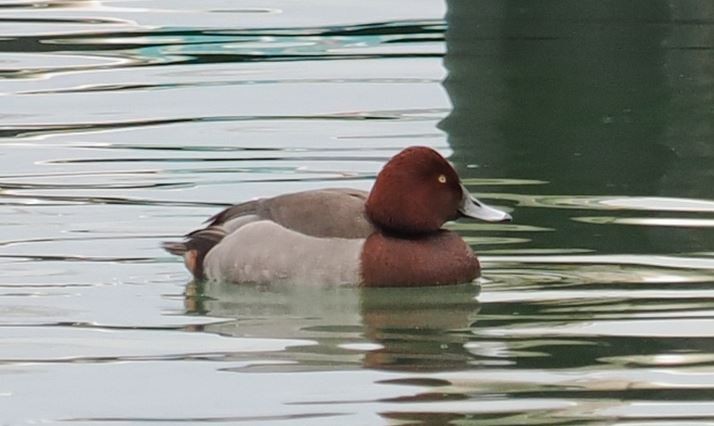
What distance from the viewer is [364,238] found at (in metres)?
9.77

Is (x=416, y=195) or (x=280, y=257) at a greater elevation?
(x=416, y=195)

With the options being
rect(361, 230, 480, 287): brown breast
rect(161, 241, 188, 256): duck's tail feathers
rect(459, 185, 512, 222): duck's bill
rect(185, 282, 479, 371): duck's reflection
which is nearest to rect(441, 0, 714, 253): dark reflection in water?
rect(459, 185, 512, 222): duck's bill

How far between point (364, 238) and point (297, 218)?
0.33 metres

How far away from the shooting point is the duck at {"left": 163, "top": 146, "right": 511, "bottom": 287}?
970 centimetres

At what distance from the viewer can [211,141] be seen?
546 inches

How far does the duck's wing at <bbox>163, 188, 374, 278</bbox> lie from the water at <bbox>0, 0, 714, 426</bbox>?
196 mm

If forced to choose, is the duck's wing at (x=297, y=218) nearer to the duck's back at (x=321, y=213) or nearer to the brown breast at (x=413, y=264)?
the duck's back at (x=321, y=213)

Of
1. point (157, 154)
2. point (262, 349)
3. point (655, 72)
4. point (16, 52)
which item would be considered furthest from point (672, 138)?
point (16, 52)

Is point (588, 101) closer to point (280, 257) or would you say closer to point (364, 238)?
point (364, 238)

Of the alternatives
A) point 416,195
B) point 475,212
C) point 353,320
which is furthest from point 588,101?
point 353,320

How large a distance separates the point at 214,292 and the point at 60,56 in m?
7.90

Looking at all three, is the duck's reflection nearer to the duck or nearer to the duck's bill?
the duck

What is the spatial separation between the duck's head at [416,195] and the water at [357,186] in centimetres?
33

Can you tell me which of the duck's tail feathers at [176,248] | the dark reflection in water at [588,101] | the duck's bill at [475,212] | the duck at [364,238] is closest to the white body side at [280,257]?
the duck at [364,238]
